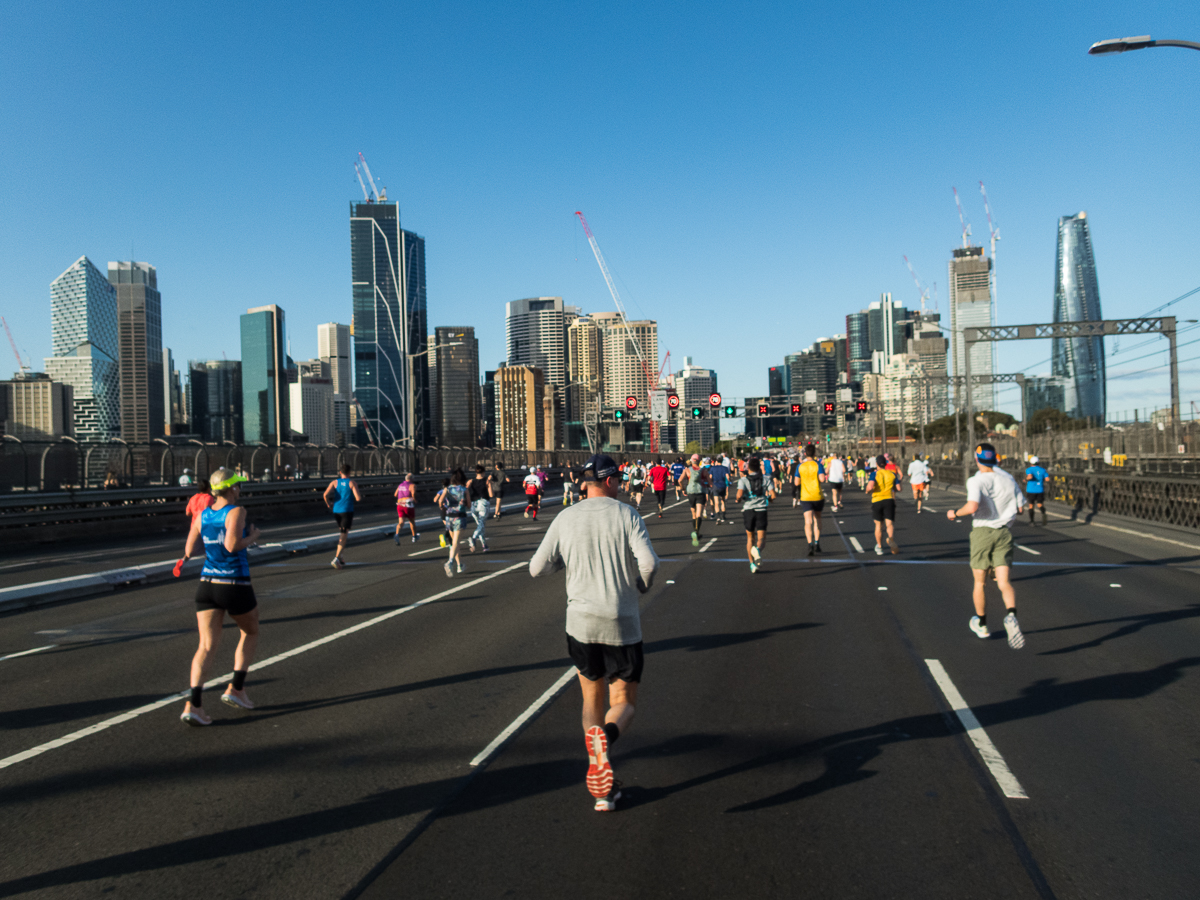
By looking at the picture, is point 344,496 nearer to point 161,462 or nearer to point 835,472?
point 161,462

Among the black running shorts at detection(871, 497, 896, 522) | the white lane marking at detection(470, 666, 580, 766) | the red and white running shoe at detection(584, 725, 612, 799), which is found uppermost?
the black running shorts at detection(871, 497, 896, 522)

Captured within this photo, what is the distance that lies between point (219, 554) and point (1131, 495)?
25.1 meters

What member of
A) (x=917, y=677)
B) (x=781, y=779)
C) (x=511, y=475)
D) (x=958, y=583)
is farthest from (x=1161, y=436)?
(x=511, y=475)

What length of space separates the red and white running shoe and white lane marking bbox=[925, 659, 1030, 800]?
222cm

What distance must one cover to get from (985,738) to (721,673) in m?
2.35

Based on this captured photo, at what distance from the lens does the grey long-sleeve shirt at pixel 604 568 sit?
4.84 m

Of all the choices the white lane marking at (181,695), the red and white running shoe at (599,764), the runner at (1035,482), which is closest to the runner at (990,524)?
the red and white running shoe at (599,764)

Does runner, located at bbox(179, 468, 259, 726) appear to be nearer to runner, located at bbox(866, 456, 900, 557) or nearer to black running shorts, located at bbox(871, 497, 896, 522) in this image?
runner, located at bbox(866, 456, 900, 557)

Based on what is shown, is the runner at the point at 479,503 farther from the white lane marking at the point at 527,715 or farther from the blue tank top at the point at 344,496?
the white lane marking at the point at 527,715

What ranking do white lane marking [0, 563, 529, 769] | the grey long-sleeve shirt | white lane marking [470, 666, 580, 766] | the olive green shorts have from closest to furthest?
the grey long-sleeve shirt
white lane marking [470, 666, 580, 766]
white lane marking [0, 563, 529, 769]
the olive green shorts

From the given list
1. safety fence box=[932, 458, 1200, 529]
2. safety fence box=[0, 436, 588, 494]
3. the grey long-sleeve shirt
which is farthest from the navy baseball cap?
safety fence box=[0, 436, 588, 494]

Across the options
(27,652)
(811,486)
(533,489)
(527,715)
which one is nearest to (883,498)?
(811,486)

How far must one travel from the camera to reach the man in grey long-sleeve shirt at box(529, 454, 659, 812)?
484 cm

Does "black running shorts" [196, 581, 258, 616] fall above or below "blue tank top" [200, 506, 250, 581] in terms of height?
below
